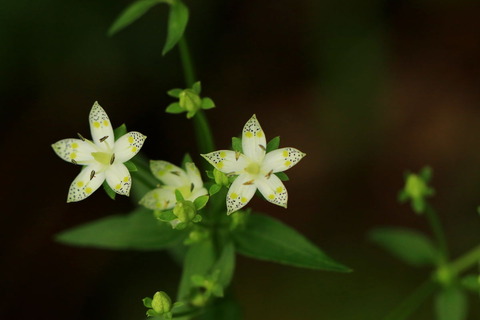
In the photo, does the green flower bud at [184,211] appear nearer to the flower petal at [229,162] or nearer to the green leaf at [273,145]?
the flower petal at [229,162]

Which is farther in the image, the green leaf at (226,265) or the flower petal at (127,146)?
the green leaf at (226,265)

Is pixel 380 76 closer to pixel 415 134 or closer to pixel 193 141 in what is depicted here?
pixel 415 134

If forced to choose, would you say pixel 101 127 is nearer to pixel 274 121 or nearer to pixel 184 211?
pixel 184 211

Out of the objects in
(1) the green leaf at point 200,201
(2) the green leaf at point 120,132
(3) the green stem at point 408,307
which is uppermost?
(3) the green stem at point 408,307

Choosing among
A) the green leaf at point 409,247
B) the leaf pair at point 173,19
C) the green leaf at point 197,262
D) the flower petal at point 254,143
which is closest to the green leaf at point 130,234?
the green leaf at point 197,262

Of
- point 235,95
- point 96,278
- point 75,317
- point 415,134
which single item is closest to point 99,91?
point 235,95

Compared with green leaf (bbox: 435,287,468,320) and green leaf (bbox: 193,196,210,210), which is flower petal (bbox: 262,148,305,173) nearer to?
green leaf (bbox: 193,196,210,210)

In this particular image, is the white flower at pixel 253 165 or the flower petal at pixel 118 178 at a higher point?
the white flower at pixel 253 165
